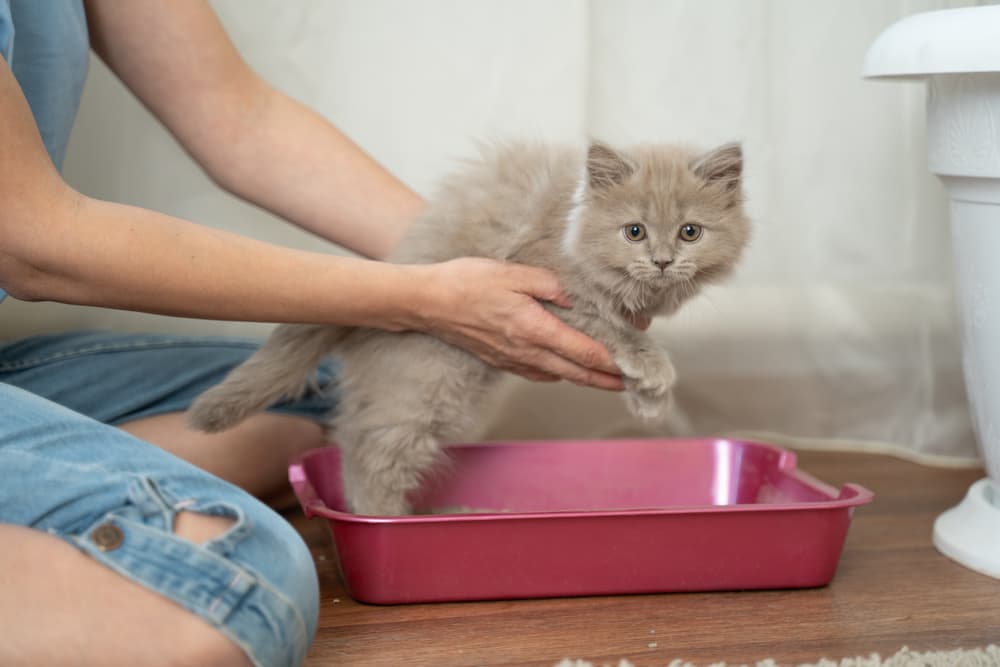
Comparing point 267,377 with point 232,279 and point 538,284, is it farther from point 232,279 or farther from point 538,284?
point 538,284

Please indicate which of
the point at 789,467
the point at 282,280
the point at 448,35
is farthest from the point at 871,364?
the point at 282,280

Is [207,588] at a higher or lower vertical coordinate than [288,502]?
higher

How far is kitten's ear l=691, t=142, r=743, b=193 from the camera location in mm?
1362

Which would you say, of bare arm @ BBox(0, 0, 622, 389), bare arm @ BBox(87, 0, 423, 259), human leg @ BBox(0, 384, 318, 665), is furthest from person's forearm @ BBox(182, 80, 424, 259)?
human leg @ BBox(0, 384, 318, 665)

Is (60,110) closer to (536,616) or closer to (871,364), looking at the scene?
(536,616)

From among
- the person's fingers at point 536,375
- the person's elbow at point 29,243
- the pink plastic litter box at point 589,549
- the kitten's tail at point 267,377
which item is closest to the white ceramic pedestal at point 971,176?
the pink plastic litter box at point 589,549

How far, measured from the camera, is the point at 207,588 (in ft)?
3.10

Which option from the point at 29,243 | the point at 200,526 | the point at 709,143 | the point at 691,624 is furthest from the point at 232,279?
the point at 709,143

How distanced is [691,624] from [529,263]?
0.52m

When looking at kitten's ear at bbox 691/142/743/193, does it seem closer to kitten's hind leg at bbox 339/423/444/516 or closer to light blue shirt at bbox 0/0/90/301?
kitten's hind leg at bbox 339/423/444/516

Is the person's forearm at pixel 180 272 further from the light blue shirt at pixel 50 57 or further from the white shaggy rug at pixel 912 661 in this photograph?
the white shaggy rug at pixel 912 661

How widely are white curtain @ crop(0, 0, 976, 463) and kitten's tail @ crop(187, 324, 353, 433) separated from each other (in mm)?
608

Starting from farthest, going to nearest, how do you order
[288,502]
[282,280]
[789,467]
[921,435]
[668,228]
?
1. [921,435]
2. [288,502]
3. [789,467]
4. [668,228]
5. [282,280]

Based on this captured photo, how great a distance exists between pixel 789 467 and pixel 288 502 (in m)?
0.89
